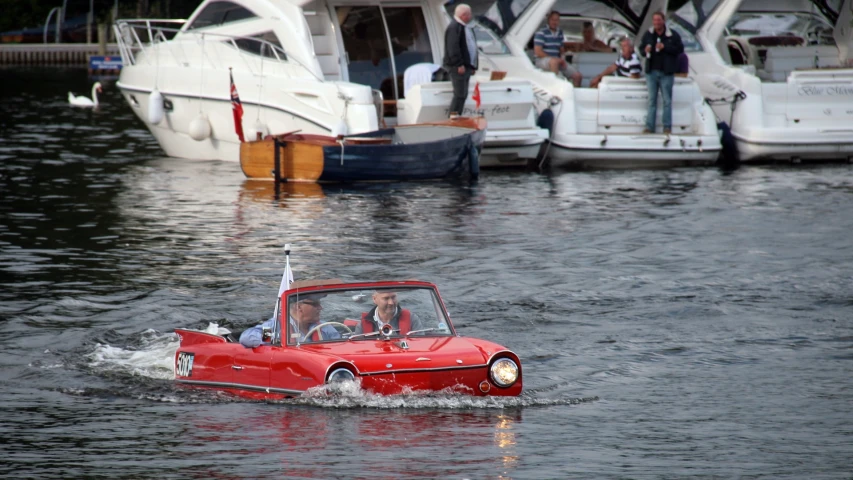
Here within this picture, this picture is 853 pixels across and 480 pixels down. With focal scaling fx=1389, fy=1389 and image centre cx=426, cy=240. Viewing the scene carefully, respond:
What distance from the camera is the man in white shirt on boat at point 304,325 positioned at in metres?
10.9

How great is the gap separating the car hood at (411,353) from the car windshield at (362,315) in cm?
19

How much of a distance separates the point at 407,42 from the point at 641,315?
557 inches

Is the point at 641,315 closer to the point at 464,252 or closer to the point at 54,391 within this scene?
the point at 464,252

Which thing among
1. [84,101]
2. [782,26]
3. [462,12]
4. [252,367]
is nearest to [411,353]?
[252,367]

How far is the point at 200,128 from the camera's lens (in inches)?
1054

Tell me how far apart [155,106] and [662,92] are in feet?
32.7

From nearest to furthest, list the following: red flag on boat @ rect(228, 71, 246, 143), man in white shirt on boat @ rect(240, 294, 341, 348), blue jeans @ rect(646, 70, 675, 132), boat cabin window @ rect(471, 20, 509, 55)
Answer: man in white shirt on boat @ rect(240, 294, 341, 348) < red flag on boat @ rect(228, 71, 246, 143) < blue jeans @ rect(646, 70, 675, 132) < boat cabin window @ rect(471, 20, 509, 55)

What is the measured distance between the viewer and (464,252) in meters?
17.5

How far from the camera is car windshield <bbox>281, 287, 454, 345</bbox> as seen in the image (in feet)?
35.8

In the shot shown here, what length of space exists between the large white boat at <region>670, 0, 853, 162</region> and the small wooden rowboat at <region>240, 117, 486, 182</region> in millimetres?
5896

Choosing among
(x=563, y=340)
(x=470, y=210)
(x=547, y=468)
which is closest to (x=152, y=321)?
(x=563, y=340)

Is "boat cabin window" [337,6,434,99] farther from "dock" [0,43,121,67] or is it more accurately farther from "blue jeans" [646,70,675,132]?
"dock" [0,43,121,67]

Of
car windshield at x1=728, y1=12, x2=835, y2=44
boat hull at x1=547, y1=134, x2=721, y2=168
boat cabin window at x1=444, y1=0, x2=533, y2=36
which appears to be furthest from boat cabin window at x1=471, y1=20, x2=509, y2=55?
car windshield at x1=728, y1=12, x2=835, y2=44

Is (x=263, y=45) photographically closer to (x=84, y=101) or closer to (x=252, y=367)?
(x=252, y=367)
